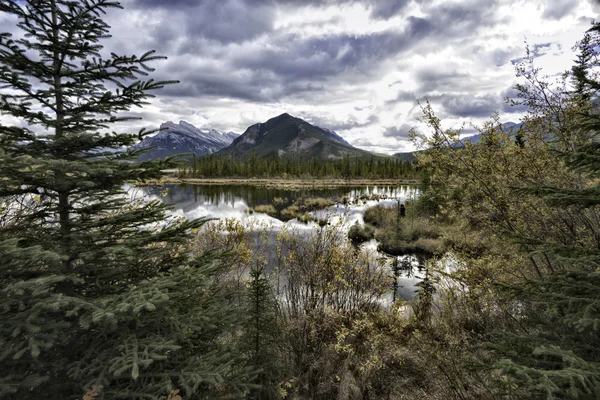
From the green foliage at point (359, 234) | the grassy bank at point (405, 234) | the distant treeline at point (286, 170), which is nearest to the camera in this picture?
the grassy bank at point (405, 234)

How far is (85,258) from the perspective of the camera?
3002 millimetres

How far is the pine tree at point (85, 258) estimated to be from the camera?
2.58m

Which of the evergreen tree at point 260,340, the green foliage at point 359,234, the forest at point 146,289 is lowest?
the green foliage at point 359,234

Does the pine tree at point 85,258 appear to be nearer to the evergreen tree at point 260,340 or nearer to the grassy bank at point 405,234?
the evergreen tree at point 260,340

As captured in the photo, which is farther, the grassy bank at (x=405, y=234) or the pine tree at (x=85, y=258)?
the grassy bank at (x=405, y=234)

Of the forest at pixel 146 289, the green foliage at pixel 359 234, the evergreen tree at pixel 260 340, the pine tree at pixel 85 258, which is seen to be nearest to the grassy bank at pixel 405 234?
the green foliage at pixel 359 234

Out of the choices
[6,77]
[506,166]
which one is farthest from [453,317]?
[6,77]

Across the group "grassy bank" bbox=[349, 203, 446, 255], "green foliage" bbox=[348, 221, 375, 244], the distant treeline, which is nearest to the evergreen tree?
"grassy bank" bbox=[349, 203, 446, 255]

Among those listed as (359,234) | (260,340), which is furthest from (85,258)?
(359,234)

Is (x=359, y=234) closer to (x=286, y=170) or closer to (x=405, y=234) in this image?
(x=405, y=234)

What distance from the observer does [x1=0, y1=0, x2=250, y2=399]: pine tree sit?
2584 mm

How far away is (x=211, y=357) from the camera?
3.26 metres

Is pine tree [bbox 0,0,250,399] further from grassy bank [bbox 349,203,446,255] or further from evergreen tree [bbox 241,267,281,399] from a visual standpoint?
grassy bank [bbox 349,203,446,255]

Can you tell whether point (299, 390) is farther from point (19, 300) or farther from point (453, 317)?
point (19, 300)
